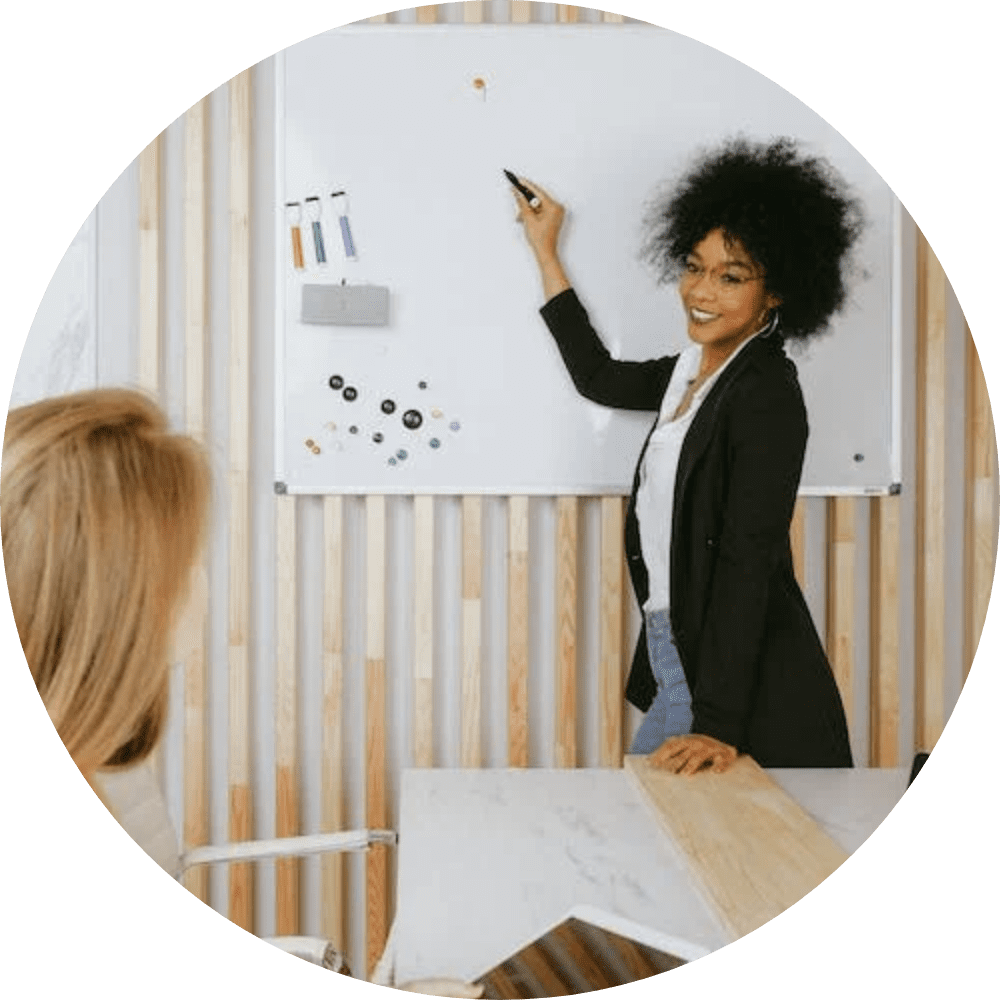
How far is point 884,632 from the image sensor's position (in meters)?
3.02

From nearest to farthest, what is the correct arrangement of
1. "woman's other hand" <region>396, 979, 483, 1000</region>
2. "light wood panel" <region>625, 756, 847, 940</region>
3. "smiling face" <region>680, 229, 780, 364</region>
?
"woman's other hand" <region>396, 979, 483, 1000</region>, "light wood panel" <region>625, 756, 847, 940</region>, "smiling face" <region>680, 229, 780, 364</region>

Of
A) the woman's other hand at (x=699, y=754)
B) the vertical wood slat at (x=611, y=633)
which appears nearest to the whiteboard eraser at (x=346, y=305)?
the vertical wood slat at (x=611, y=633)

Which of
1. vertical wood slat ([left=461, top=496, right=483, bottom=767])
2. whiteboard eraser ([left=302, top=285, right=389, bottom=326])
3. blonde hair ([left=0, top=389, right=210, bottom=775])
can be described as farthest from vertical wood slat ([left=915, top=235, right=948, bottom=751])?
blonde hair ([left=0, top=389, right=210, bottom=775])

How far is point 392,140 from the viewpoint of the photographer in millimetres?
2951

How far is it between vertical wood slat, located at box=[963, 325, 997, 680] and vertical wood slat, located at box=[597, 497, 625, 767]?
62cm

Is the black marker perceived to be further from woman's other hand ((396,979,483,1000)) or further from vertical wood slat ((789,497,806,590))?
woman's other hand ((396,979,483,1000))

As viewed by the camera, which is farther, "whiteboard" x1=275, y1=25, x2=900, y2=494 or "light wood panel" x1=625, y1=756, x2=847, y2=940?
"whiteboard" x1=275, y1=25, x2=900, y2=494

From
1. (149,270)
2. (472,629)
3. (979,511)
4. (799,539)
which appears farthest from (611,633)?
(149,270)

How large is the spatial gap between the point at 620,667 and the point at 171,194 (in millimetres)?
1124

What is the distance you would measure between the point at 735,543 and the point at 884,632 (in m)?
0.33

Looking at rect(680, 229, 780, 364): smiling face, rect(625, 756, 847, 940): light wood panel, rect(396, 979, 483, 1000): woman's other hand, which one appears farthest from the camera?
rect(680, 229, 780, 364): smiling face

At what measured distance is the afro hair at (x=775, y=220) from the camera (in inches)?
116

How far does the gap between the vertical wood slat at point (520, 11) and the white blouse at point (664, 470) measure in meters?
0.63

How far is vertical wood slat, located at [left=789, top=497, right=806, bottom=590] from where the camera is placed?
2.97m
